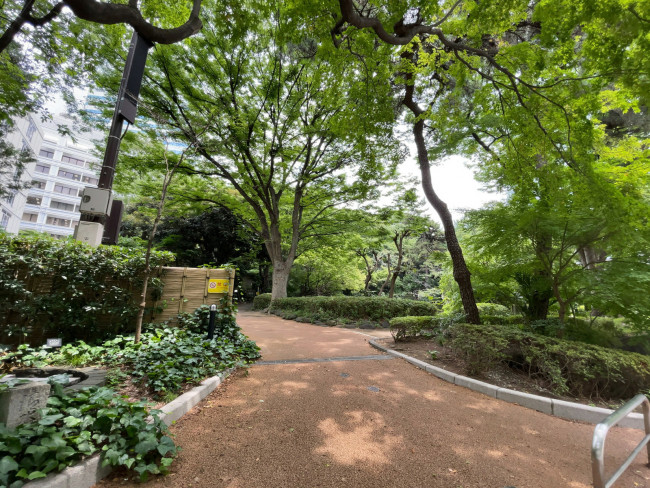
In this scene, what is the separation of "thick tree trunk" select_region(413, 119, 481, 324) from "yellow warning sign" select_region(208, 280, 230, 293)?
219 inches

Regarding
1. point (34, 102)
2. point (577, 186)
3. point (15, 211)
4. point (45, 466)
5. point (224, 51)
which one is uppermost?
point (224, 51)

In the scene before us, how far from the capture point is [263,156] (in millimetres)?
13391

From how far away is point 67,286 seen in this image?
4691 mm

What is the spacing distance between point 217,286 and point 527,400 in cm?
582

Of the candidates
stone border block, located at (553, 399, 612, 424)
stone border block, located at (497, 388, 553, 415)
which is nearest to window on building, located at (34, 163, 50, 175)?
stone border block, located at (497, 388, 553, 415)

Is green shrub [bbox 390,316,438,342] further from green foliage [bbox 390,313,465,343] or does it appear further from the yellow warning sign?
the yellow warning sign

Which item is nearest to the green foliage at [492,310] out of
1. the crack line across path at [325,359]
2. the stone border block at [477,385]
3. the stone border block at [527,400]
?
the crack line across path at [325,359]

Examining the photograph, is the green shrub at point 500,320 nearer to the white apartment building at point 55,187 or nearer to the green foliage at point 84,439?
the green foliage at point 84,439

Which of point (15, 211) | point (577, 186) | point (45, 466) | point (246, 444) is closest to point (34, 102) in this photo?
point (45, 466)

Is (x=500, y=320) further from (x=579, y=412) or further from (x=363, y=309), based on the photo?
(x=579, y=412)

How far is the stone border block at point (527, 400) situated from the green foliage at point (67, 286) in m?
6.44

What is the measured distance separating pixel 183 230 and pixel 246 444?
20353 millimetres

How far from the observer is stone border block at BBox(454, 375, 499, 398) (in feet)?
13.5

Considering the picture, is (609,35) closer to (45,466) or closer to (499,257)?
(499,257)
